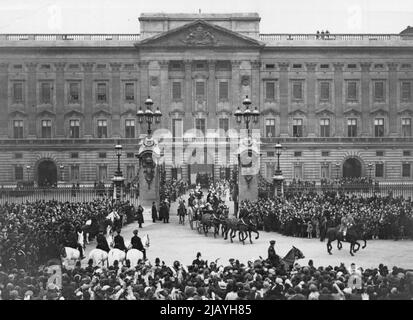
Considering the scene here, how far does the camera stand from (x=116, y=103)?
6606 cm

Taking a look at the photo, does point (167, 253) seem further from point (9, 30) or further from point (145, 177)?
point (9, 30)

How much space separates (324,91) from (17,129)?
36.6 meters

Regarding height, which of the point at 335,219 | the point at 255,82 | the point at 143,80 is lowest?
the point at 335,219

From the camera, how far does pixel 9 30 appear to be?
6512 cm

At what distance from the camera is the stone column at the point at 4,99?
65.1m

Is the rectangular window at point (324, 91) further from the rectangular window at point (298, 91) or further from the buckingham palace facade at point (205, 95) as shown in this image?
the rectangular window at point (298, 91)

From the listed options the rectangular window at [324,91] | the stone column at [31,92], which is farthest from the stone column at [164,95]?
the rectangular window at [324,91]

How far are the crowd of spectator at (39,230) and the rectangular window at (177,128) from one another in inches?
1390

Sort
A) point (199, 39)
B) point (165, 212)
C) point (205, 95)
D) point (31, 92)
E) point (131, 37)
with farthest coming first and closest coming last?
point (131, 37), point (205, 95), point (31, 92), point (199, 39), point (165, 212)

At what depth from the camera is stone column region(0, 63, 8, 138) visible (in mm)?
65062

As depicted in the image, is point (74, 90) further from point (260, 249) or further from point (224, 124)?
point (260, 249)

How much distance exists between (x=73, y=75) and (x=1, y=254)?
50065 millimetres

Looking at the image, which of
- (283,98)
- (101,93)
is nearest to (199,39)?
(283,98)

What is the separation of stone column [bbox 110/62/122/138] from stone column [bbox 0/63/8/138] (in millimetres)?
12253
